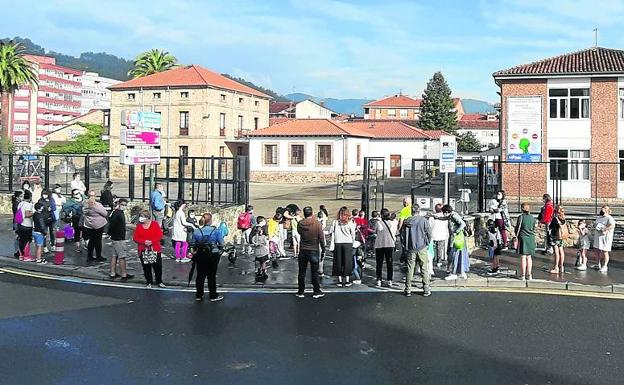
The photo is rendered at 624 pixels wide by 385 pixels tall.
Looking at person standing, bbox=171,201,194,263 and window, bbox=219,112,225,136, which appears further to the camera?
window, bbox=219,112,225,136

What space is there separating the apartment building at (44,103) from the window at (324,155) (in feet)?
263

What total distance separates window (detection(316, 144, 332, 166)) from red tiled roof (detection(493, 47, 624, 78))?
76.1 feet

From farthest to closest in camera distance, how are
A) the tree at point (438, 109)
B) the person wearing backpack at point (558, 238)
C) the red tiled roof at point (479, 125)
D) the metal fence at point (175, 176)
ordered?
the red tiled roof at point (479, 125) < the tree at point (438, 109) < the metal fence at point (175, 176) < the person wearing backpack at point (558, 238)

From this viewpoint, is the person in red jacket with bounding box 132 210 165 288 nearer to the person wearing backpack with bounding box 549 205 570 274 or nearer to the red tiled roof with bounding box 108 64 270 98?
the person wearing backpack with bounding box 549 205 570 274

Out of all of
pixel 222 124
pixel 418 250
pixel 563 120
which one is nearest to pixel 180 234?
pixel 418 250

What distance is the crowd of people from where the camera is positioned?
11883mm

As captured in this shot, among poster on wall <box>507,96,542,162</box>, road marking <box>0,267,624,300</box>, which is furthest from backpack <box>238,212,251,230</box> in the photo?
poster on wall <box>507,96,542,162</box>

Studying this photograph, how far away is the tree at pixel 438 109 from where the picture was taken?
83.9 m

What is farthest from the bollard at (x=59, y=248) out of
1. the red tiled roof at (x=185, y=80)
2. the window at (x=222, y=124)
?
the window at (x=222, y=124)

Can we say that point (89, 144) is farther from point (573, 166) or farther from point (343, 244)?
point (343, 244)

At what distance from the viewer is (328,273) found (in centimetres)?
1438

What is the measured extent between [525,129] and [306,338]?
25.4 meters

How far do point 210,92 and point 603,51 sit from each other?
35.4 m

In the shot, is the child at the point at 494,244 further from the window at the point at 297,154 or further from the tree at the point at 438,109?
the tree at the point at 438,109
